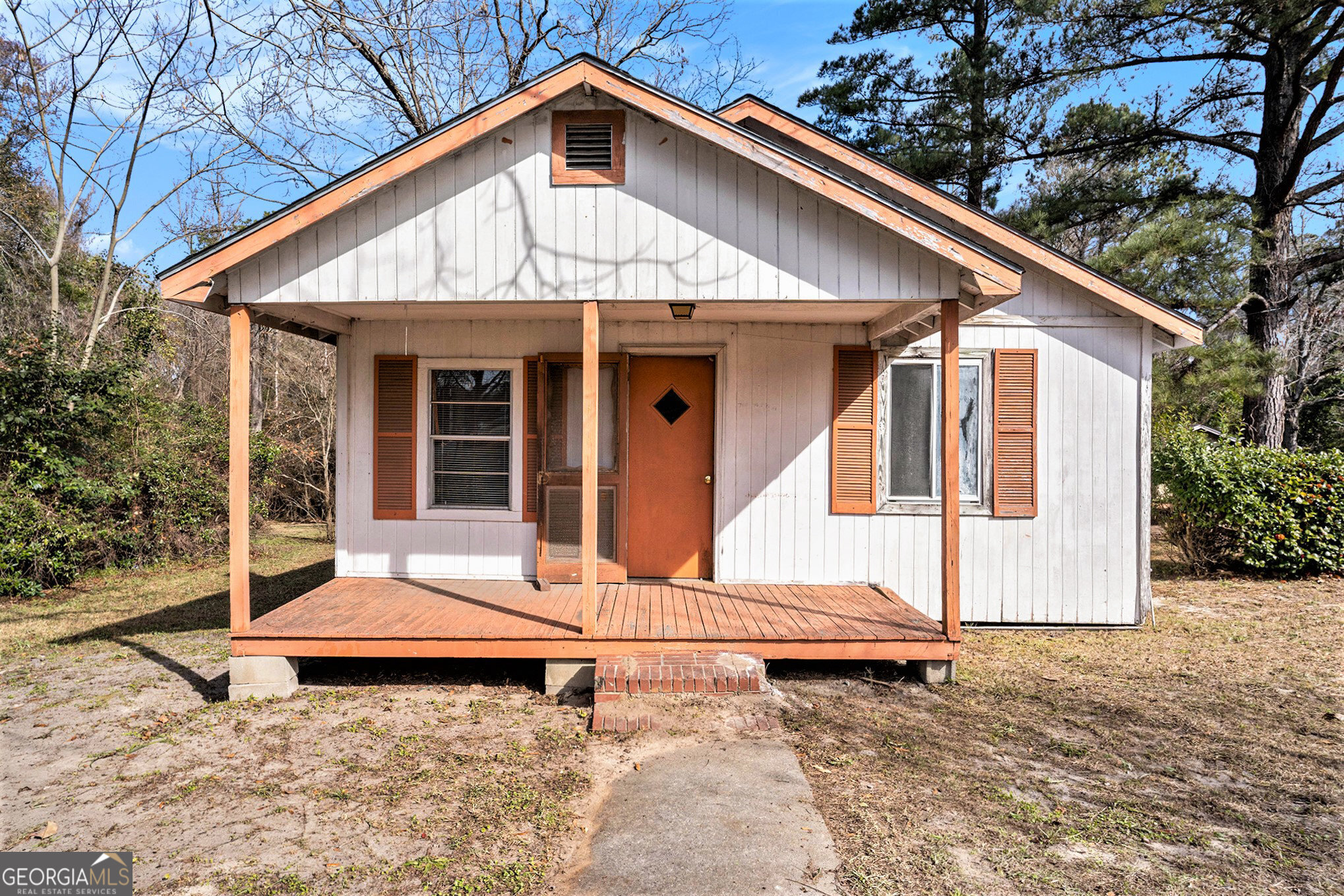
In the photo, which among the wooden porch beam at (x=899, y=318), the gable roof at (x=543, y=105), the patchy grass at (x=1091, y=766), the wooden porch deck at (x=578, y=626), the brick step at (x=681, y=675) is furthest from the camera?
the wooden porch beam at (x=899, y=318)

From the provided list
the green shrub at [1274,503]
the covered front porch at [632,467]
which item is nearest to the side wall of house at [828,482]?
the covered front porch at [632,467]

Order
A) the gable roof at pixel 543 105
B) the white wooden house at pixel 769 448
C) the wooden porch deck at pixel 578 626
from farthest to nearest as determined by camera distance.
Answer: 1. the white wooden house at pixel 769 448
2. the wooden porch deck at pixel 578 626
3. the gable roof at pixel 543 105

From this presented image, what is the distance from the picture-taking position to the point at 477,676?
5559mm

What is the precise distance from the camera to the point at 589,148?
509 cm

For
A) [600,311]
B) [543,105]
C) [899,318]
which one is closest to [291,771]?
[600,311]

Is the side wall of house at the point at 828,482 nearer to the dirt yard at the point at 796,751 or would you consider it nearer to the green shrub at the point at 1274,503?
the dirt yard at the point at 796,751

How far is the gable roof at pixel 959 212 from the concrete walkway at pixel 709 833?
191 inches

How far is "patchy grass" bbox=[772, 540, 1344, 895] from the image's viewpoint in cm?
305

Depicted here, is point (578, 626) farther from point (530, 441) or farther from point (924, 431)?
point (924, 431)

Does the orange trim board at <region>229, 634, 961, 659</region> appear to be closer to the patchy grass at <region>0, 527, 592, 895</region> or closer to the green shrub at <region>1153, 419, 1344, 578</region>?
the patchy grass at <region>0, 527, 592, 895</region>

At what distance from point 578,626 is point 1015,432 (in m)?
4.27

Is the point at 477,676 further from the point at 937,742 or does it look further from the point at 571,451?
the point at 937,742

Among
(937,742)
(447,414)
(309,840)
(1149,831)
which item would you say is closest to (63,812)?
(309,840)

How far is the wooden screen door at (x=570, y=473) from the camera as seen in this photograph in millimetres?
6664
